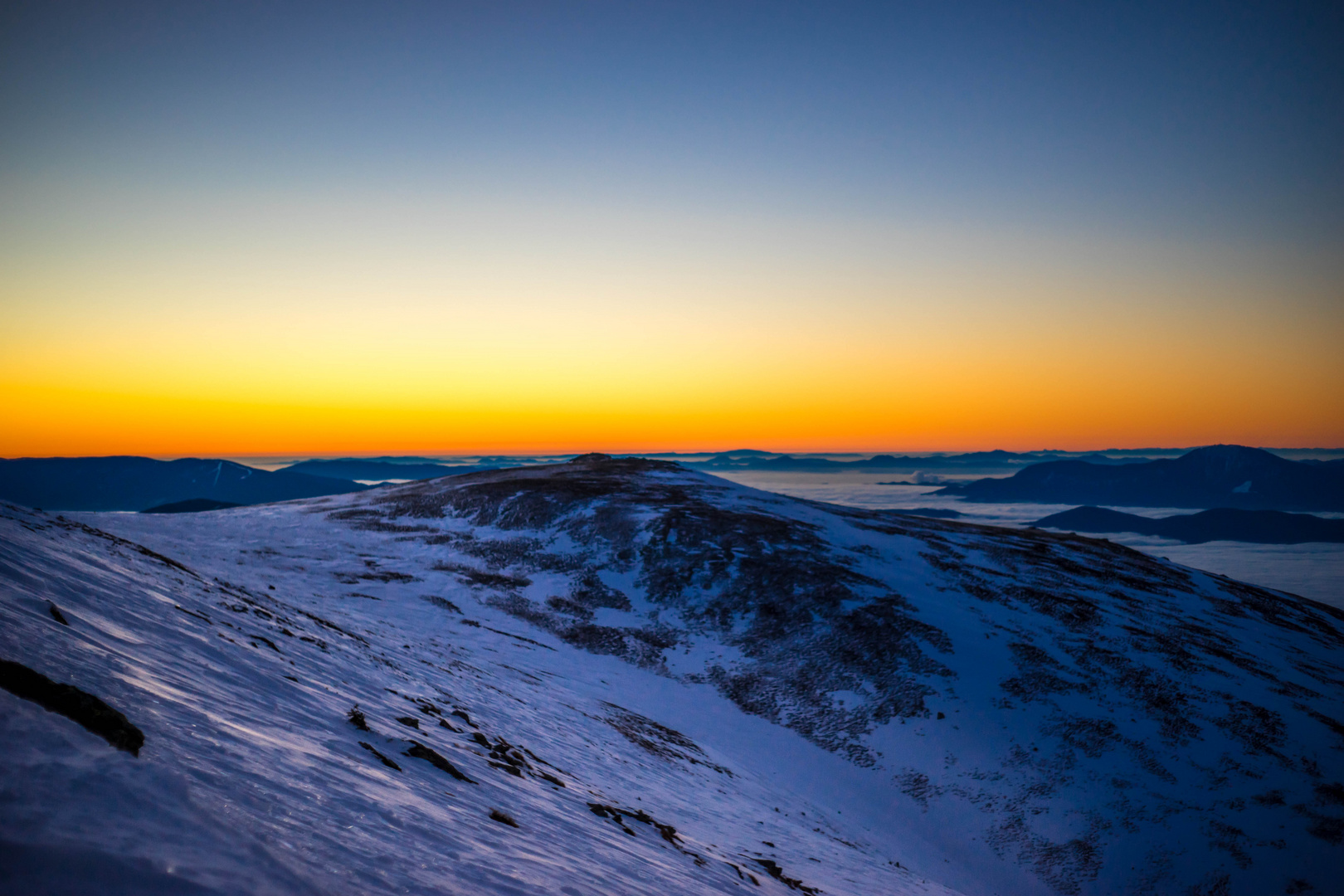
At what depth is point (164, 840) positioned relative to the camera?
4.78m

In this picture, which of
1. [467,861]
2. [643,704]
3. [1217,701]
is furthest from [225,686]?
[1217,701]

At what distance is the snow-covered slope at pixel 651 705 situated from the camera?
6.47 metres

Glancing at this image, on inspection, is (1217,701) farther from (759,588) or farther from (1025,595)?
(759,588)

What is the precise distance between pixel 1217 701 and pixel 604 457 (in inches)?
2753

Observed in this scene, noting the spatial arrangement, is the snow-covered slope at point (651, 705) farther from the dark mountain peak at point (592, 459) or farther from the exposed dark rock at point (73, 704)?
the dark mountain peak at point (592, 459)

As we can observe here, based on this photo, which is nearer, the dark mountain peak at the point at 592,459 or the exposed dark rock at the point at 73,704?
Result: the exposed dark rock at the point at 73,704

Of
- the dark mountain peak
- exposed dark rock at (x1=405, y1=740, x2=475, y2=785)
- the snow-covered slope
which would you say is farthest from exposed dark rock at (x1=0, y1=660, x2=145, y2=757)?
the dark mountain peak

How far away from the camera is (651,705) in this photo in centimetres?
2792

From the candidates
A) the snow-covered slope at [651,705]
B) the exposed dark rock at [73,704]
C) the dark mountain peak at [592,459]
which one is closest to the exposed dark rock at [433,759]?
the snow-covered slope at [651,705]

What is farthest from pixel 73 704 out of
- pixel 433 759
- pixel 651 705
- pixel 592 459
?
pixel 592 459

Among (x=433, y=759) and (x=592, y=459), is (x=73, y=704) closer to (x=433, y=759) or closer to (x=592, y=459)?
(x=433, y=759)

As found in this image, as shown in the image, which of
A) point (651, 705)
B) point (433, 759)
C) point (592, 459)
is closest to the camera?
point (433, 759)

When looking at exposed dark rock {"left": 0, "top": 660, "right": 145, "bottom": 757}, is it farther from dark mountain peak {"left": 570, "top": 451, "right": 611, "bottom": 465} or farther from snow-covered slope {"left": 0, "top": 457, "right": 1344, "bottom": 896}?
dark mountain peak {"left": 570, "top": 451, "right": 611, "bottom": 465}

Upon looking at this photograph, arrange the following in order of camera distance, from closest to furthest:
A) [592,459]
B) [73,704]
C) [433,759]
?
[73,704] < [433,759] < [592,459]
